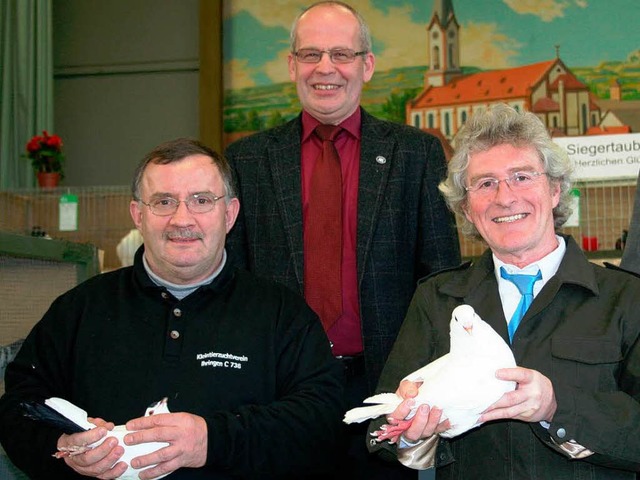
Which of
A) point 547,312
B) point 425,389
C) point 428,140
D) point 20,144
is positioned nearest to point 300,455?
point 425,389

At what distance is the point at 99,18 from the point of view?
826 centimetres

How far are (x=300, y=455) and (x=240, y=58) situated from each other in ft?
19.6

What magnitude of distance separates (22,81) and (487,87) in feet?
13.3

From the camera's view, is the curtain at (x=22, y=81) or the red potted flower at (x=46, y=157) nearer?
the red potted flower at (x=46, y=157)

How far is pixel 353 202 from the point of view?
8.81 ft

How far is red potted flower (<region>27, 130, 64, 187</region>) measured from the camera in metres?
6.31

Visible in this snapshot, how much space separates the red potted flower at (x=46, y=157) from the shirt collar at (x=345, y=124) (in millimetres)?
3954

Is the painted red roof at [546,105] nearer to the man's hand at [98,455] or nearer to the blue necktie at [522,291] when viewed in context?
the blue necktie at [522,291]

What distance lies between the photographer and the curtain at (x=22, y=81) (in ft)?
24.7

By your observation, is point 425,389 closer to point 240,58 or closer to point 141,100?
point 240,58

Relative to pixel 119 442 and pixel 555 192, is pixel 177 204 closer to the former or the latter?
pixel 119 442

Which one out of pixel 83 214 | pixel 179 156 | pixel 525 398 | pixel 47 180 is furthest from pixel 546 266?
pixel 47 180

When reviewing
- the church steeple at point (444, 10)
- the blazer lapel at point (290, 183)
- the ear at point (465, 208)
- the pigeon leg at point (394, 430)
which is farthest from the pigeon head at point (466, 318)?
the church steeple at point (444, 10)

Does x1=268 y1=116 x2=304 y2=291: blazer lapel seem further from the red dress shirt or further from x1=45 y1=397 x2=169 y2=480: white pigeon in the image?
x1=45 y1=397 x2=169 y2=480: white pigeon
